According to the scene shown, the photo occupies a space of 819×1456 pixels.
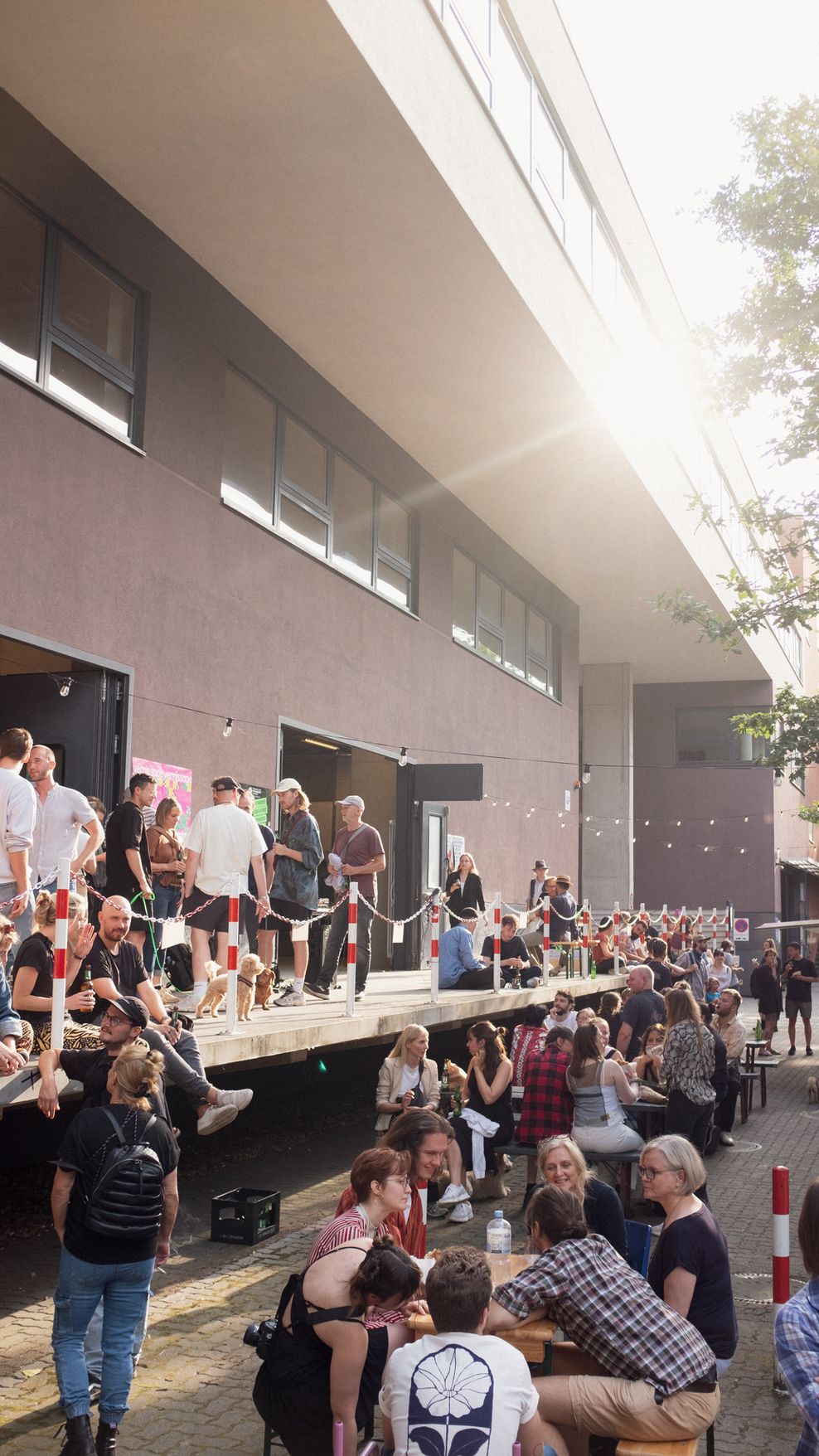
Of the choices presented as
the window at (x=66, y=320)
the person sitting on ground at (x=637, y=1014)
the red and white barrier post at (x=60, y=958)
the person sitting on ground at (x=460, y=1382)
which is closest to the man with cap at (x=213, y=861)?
the red and white barrier post at (x=60, y=958)

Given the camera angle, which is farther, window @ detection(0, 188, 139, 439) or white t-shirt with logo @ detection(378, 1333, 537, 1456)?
window @ detection(0, 188, 139, 439)

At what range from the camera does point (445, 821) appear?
20.9 meters

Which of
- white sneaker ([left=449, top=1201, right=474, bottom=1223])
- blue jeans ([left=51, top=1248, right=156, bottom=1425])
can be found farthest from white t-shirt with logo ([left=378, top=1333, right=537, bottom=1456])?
white sneaker ([left=449, top=1201, right=474, bottom=1223])

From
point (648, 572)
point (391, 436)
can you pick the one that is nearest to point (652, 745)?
point (648, 572)

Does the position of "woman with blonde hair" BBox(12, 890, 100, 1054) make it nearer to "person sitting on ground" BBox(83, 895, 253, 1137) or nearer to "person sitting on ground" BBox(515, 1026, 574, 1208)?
"person sitting on ground" BBox(83, 895, 253, 1137)

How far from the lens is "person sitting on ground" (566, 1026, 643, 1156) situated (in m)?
10.5

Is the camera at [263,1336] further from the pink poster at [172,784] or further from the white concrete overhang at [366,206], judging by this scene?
the white concrete overhang at [366,206]

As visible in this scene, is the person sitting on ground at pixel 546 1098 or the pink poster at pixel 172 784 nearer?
the person sitting on ground at pixel 546 1098

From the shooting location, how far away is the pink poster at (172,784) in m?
12.4

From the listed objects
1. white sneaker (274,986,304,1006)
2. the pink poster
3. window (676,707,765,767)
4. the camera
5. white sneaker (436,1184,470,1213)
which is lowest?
white sneaker (436,1184,470,1213)

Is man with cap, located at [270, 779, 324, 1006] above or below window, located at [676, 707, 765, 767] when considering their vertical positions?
below

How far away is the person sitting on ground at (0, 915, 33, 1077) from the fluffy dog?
307 centimetres

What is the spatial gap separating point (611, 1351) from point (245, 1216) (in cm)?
484

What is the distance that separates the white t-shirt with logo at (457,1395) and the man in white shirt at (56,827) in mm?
5030
